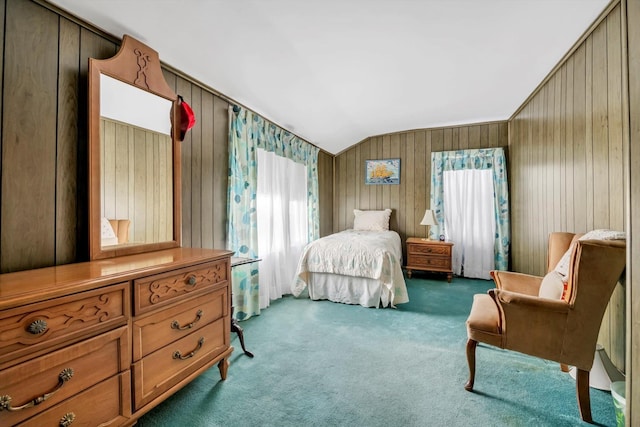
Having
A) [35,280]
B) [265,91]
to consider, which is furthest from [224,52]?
[35,280]

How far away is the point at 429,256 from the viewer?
4.29 metres

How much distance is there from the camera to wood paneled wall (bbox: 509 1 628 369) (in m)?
1.73

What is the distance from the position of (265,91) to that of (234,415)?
2.65 metres

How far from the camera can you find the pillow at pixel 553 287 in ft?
5.39

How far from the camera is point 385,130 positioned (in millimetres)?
4855

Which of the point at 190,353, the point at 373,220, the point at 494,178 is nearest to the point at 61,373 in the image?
the point at 190,353

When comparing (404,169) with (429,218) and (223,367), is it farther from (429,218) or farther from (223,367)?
(223,367)

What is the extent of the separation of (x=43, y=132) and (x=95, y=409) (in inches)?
52.9

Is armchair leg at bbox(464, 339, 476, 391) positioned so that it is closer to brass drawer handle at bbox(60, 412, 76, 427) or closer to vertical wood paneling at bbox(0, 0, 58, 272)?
brass drawer handle at bbox(60, 412, 76, 427)

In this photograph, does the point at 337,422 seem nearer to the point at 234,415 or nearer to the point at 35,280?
the point at 234,415

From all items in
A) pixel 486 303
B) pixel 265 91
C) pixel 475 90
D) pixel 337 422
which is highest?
pixel 475 90

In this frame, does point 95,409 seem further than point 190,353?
No

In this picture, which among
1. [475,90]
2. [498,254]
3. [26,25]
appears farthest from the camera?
[498,254]

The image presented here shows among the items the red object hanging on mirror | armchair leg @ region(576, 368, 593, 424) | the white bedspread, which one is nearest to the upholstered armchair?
armchair leg @ region(576, 368, 593, 424)
